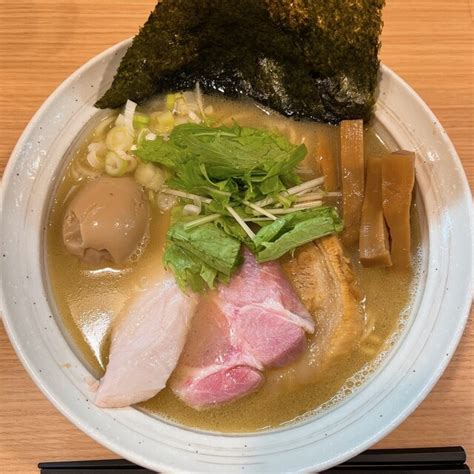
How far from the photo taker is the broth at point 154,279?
61.1 inches

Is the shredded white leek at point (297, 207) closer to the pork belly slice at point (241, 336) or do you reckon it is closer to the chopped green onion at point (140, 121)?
the pork belly slice at point (241, 336)

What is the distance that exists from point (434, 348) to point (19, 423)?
124 cm

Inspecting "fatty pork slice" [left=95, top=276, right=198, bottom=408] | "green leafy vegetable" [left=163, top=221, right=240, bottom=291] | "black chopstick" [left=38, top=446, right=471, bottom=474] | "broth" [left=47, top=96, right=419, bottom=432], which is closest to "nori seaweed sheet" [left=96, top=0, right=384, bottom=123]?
"broth" [left=47, top=96, right=419, bottom=432]

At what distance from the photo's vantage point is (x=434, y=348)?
1525 mm

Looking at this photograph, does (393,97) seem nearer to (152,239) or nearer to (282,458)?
(152,239)

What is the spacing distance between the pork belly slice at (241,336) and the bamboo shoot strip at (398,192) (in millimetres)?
370

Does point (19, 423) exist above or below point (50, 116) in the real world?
below

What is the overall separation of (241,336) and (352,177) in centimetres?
61

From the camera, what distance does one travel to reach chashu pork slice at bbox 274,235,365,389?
1579 mm

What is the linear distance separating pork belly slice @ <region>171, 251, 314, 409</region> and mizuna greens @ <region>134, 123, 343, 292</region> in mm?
61

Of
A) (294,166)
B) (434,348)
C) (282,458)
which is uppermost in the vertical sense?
(294,166)

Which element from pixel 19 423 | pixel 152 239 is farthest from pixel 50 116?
pixel 19 423

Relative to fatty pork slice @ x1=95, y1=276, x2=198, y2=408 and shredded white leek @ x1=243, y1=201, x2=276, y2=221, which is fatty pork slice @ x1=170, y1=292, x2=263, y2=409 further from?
shredded white leek @ x1=243, y1=201, x2=276, y2=221

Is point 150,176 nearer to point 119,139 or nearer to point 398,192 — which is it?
point 119,139
